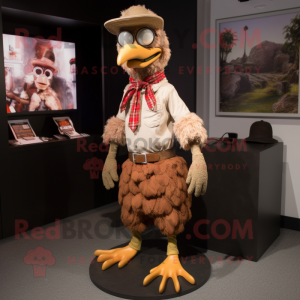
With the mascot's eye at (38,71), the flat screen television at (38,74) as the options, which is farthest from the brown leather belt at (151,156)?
the mascot's eye at (38,71)

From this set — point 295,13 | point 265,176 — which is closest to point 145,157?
point 265,176

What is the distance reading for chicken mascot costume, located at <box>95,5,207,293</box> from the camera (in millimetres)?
2039

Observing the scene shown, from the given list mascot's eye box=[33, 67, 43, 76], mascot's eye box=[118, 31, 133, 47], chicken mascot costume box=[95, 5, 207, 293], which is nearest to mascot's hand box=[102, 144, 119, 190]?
chicken mascot costume box=[95, 5, 207, 293]

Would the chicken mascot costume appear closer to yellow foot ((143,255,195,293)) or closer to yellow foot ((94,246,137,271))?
yellow foot ((143,255,195,293))

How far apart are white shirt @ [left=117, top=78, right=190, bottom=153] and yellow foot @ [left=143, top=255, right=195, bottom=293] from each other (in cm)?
70

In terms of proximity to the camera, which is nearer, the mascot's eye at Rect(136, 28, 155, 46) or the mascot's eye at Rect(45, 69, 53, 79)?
the mascot's eye at Rect(136, 28, 155, 46)

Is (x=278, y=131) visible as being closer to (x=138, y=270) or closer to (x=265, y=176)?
(x=265, y=176)

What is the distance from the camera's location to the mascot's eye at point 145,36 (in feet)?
6.70

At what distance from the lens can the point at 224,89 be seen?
129 inches

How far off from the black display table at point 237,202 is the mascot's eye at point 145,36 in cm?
97

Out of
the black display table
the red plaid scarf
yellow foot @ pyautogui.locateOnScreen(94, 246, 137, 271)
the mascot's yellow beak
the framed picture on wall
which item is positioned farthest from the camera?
the framed picture on wall

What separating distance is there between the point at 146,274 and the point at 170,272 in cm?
17

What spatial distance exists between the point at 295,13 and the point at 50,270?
8.79 feet

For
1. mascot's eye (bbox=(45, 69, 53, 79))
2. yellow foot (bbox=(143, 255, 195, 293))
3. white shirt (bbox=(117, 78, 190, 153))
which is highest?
mascot's eye (bbox=(45, 69, 53, 79))
